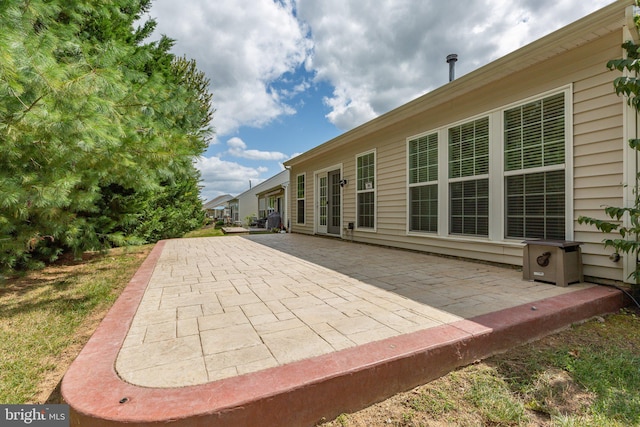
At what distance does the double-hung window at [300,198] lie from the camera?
10609 mm

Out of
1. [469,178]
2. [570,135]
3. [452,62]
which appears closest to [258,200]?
[452,62]

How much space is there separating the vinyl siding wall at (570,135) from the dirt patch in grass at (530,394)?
1737mm

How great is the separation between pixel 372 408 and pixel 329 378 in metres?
0.30

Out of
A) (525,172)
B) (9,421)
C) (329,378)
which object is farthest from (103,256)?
(525,172)

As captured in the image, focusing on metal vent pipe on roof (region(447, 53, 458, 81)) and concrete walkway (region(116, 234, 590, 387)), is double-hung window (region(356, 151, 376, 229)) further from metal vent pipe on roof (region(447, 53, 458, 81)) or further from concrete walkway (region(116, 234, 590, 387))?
concrete walkway (region(116, 234, 590, 387))

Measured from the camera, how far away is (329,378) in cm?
137

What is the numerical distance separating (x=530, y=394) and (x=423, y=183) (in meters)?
4.26

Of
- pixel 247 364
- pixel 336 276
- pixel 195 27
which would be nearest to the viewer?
pixel 247 364

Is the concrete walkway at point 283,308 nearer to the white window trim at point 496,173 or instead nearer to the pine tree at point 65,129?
the white window trim at point 496,173

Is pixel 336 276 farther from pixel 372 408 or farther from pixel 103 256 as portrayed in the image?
pixel 103 256

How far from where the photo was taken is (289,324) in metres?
2.07

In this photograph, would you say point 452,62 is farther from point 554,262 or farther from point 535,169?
point 554,262

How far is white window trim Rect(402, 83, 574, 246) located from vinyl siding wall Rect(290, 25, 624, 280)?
0.09 ft

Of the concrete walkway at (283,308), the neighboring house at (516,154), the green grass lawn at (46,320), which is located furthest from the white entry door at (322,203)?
the green grass lawn at (46,320)
